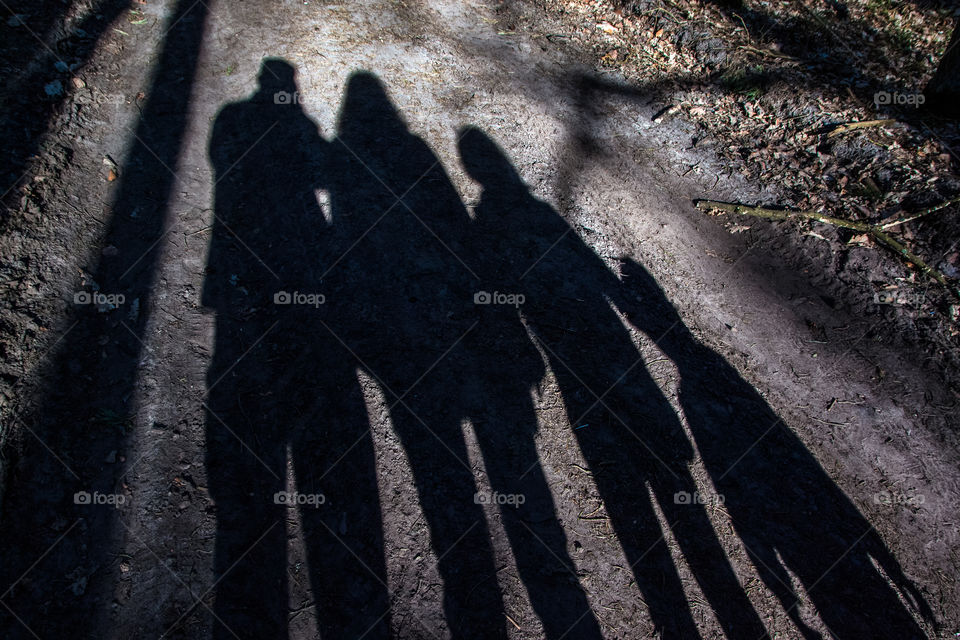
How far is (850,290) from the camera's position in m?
4.82

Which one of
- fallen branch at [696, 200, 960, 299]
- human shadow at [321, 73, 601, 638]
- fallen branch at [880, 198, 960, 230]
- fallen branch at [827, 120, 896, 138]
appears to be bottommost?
human shadow at [321, 73, 601, 638]

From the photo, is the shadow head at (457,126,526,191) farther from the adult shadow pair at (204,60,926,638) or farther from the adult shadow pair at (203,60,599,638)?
the adult shadow pair at (203,60,599,638)

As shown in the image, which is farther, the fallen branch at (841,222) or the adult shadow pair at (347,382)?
the fallen branch at (841,222)

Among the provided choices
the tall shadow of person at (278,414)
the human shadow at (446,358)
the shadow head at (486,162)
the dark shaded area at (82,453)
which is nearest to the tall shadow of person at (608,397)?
the shadow head at (486,162)

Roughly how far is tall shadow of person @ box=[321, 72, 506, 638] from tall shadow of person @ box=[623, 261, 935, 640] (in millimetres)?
1762

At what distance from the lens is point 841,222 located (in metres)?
5.16

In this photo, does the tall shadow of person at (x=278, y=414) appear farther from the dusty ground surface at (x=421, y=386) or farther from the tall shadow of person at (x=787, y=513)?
the tall shadow of person at (x=787, y=513)

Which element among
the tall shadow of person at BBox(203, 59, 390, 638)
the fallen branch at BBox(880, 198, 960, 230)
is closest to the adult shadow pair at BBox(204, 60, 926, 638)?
the tall shadow of person at BBox(203, 59, 390, 638)

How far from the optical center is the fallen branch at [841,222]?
479 cm

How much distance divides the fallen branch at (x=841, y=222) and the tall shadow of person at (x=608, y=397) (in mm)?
1643

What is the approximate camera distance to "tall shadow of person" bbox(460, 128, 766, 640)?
3322 millimetres

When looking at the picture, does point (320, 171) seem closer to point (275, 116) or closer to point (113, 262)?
point (275, 116)

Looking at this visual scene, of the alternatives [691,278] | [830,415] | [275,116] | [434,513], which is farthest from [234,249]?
[830,415]

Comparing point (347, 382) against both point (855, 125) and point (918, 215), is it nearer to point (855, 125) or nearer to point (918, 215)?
point (918, 215)
